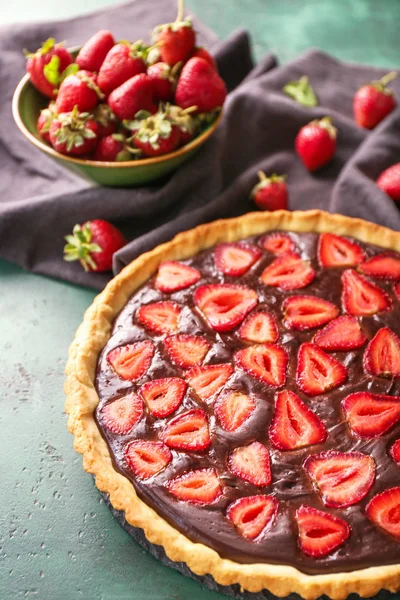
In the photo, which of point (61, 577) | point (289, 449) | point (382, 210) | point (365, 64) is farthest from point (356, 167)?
point (61, 577)

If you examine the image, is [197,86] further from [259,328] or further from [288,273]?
[259,328]

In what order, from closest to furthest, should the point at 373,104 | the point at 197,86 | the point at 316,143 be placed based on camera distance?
the point at 197,86
the point at 316,143
the point at 373,104


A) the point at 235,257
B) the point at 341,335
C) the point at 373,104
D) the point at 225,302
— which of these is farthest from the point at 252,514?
the point at 373,104

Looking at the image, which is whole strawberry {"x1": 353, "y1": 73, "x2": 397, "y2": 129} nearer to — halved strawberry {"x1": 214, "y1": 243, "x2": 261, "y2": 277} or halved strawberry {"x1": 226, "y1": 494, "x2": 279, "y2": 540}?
halved strawberry {"x1": 214, "y1": 243, "x2": 261, "y2": 277}

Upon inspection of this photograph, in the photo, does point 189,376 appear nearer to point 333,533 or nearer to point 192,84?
point 333,533

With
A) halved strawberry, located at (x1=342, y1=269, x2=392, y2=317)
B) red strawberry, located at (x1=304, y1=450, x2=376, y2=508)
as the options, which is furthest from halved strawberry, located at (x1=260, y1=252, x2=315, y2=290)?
red strawberry, located at (x1=304, y1=450, x2=376, y2=508)

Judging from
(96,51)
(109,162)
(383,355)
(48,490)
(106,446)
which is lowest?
(48,490)

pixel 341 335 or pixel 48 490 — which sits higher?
pixel 341 335
